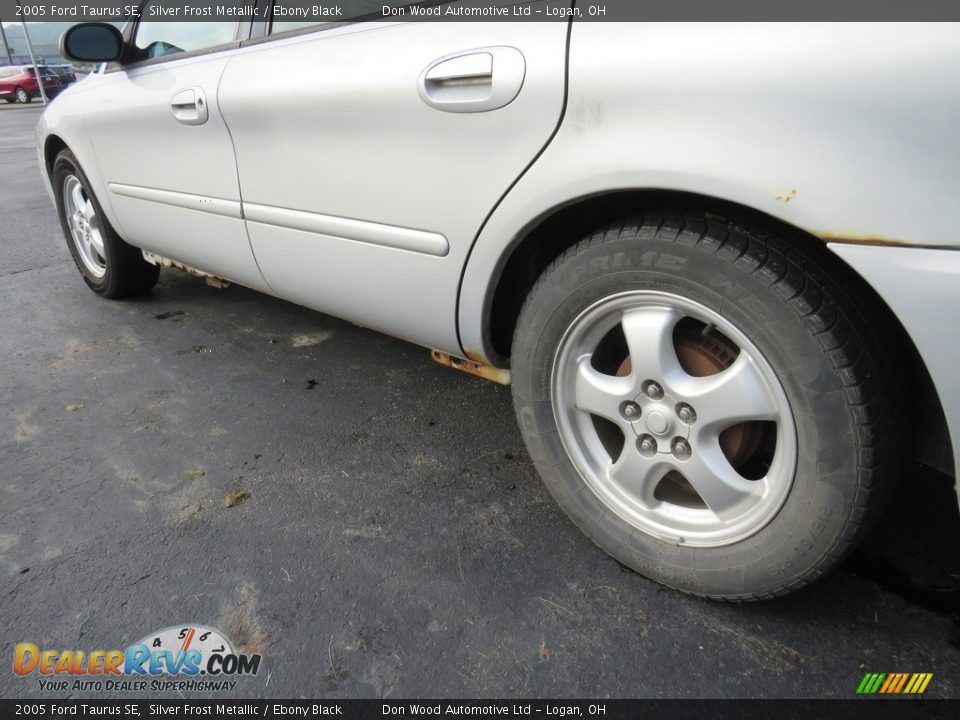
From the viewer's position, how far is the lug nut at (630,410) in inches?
64.7

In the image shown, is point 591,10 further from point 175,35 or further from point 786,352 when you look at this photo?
point 175,35

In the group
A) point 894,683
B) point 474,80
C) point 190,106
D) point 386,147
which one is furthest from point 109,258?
point 894,683

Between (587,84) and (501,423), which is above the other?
(587,84)

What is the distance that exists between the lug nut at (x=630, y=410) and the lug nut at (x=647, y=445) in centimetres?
5

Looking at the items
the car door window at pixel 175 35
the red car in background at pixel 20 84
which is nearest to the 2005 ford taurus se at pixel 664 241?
the car door window at pixel 175 35

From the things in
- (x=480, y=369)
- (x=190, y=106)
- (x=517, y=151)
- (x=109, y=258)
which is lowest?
(x=109, y=258)

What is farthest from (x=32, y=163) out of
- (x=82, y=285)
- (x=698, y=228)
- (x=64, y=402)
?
(x=698, y=228)

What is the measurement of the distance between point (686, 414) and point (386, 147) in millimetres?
1073

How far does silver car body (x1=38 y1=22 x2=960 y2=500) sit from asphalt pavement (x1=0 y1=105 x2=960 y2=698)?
19.0 inches

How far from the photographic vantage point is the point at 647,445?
5.42 feet

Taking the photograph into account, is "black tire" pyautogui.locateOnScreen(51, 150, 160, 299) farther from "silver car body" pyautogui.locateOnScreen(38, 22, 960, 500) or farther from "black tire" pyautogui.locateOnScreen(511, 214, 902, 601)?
"black tire" pyautogui.locateOnScreen(511, 214, 902, 601)

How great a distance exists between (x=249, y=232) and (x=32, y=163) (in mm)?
9851

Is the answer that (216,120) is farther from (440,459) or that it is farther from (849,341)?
(849,341)

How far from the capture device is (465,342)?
1.95 meters
